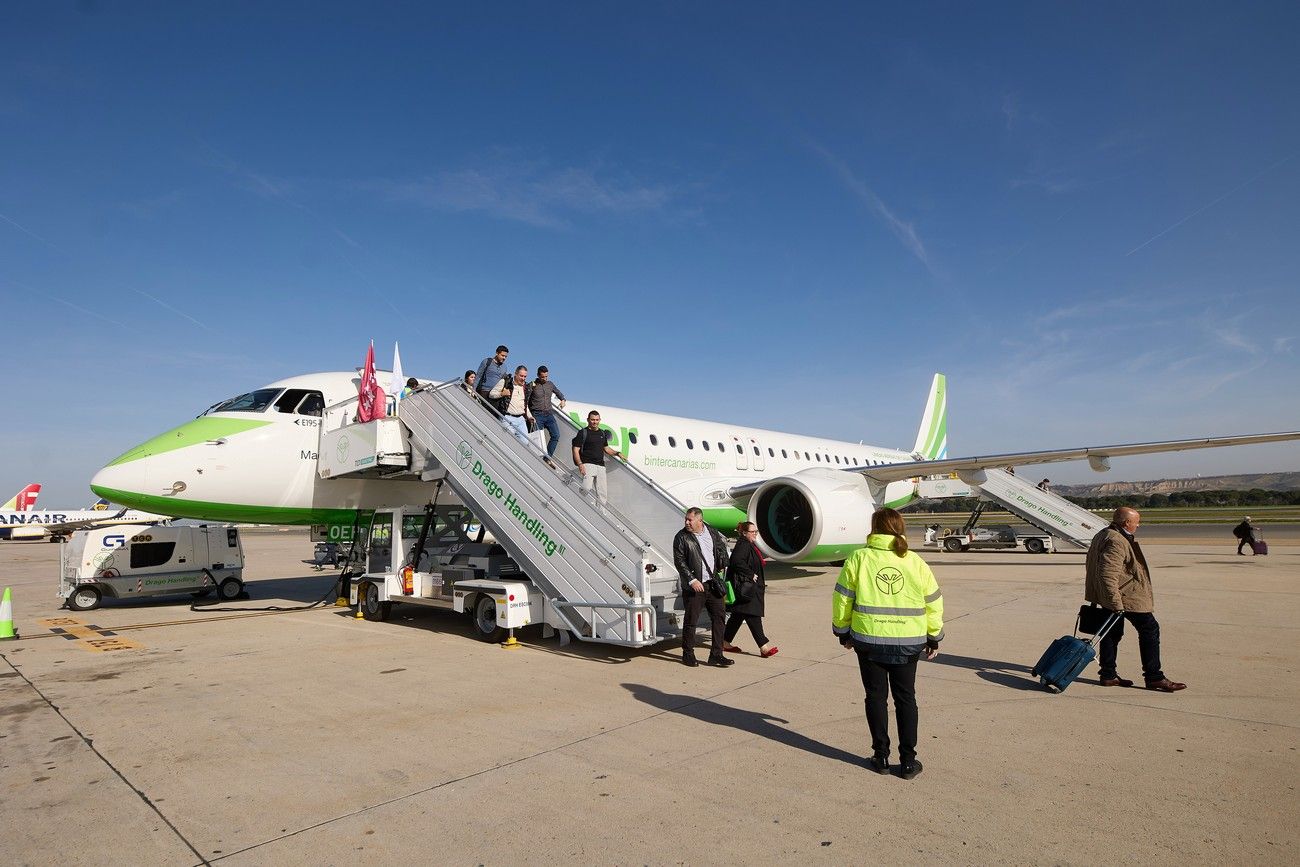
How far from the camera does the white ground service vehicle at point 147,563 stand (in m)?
12.8

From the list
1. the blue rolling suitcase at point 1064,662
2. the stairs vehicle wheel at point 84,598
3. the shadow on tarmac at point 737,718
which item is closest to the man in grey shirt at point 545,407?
the shadow on tarmac at point 737,718

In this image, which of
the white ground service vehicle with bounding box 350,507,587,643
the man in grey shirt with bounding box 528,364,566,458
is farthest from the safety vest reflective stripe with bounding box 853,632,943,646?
the man in grey shirt with bounding box 528,364,566,458

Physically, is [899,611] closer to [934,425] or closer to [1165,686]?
[1165,686]

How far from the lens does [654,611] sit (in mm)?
7359

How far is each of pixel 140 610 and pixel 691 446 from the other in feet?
34.9

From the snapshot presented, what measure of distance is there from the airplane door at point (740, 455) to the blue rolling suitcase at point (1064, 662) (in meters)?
10.9

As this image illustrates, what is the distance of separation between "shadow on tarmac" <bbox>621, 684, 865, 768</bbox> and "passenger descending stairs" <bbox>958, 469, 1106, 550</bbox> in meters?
17.2

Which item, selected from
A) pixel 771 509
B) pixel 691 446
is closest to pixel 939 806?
pixel 771 509

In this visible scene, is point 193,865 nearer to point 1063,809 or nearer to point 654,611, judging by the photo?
point 1063,809

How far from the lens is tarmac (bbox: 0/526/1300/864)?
342 cm

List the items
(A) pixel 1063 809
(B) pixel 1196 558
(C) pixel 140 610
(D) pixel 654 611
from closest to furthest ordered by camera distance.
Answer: (A) pixel 1063 809 → (D) pixel 654 611 → (C) pixel 140 610 → (B) pixel 1196 558

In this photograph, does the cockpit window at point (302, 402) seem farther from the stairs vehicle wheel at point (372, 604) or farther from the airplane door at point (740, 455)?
the airplane door at point (740, 455)

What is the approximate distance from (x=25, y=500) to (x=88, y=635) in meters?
60.1

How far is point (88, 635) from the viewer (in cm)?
979
